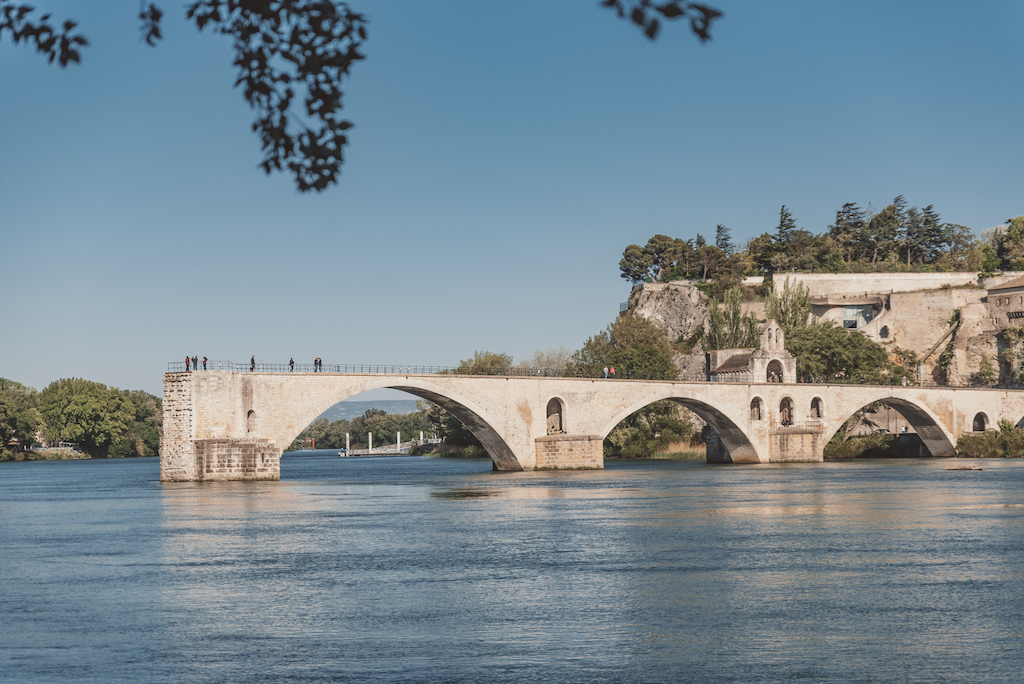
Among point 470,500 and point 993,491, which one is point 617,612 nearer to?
point 470,500

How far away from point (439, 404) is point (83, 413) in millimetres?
58345

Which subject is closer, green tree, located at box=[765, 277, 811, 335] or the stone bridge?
the stone bridge

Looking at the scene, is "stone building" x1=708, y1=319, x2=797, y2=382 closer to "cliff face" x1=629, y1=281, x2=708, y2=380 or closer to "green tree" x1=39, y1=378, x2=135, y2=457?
"cliff face" x1=629, y1=281, x2=708, y2=380

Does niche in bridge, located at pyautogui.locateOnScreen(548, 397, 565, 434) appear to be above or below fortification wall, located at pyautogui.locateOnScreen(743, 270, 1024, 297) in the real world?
below

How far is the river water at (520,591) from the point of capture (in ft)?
38.0

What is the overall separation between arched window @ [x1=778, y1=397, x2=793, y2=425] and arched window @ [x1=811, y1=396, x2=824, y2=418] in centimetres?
147

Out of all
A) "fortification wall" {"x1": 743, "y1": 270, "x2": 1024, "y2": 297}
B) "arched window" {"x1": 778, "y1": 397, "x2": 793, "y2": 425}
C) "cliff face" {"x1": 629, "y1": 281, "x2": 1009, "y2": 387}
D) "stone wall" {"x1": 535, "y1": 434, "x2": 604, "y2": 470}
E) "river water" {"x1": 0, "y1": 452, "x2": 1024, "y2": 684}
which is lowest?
"river water" {"x1": 0, "y1": 452, "x2": 1024, "y2": 684}

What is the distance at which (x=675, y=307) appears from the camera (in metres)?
91.8

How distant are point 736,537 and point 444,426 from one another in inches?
2421

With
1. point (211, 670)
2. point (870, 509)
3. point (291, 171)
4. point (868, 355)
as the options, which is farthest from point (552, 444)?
point (291, 171)

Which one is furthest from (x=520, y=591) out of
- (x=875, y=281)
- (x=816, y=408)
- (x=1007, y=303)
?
(x=875, y=281)

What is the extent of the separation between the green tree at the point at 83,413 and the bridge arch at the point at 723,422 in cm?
5776

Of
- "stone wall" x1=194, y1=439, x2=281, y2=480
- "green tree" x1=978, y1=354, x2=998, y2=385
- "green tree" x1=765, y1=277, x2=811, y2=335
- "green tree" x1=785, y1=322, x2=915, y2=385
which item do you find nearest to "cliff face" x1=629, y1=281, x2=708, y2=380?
"green tree" x1=765, y1=277, x2=811, y2=335

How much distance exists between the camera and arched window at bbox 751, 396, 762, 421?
207ft
